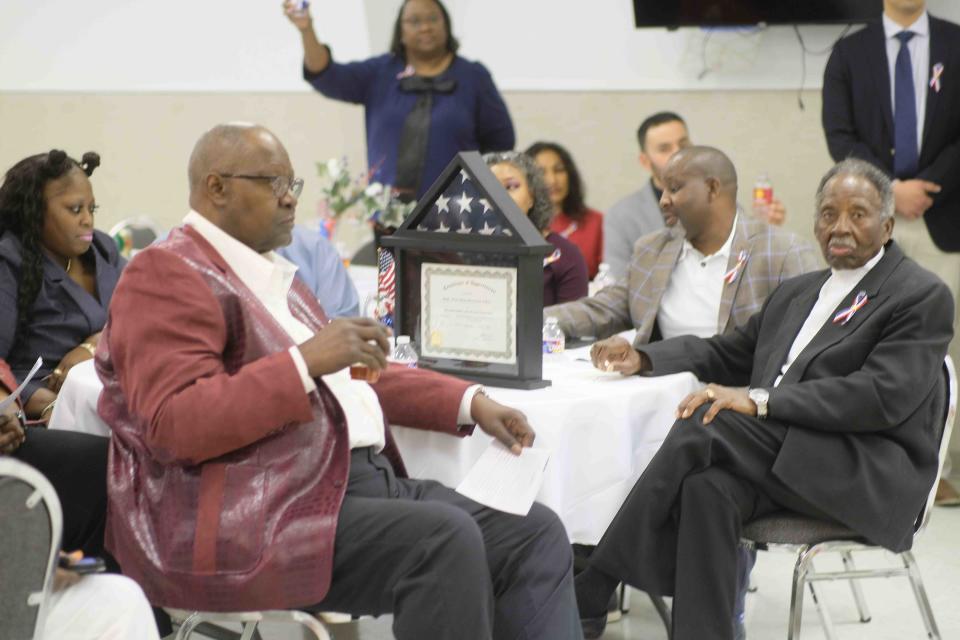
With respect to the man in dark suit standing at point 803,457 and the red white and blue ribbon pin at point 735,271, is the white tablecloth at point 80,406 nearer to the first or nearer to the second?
the man in dark suit standing at point 803,457

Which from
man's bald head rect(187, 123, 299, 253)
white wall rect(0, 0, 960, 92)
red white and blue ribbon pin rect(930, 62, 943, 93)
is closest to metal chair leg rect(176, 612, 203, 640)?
man's bald head rect(187, 123, 299, 253)

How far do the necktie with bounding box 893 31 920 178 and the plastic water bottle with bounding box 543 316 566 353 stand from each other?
2440 mm

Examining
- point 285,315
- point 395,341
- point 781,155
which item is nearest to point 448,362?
point 395,341

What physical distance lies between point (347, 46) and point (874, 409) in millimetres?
5138

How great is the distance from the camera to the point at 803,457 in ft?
10.5

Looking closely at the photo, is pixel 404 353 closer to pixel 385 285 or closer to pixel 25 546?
pixel 385 285

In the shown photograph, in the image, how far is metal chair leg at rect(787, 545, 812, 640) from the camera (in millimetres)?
3172

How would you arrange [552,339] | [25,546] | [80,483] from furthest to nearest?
[552,339]
[80,483]
[25,546]

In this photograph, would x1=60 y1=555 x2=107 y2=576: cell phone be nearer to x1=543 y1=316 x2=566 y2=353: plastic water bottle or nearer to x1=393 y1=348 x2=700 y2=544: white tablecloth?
x1=393 y1=348 x2=700 y2=544: white tablecloth

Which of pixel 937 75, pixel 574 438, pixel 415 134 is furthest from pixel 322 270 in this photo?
pixel 937 75

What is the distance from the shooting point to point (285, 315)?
9.19 feet

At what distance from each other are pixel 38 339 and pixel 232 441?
155 cm

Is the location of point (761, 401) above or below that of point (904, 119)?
below

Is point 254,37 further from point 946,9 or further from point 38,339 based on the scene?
point 38,339
